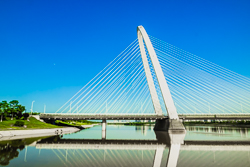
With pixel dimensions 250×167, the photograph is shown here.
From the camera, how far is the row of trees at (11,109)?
53.5m

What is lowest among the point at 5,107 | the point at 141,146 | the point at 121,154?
the point at 121,154

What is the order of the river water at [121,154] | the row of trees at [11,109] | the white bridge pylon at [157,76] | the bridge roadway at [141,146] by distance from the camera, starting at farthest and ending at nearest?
the row of trees at [11,109] → the white bridge pylon at [157,76] → the bridge roadway at [141,146] → the river water at [121,154]

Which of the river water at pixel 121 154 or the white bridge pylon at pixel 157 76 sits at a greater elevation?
the white bridge pylon at pixel 157 76

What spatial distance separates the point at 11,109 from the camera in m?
55.1

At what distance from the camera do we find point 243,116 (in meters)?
48.3

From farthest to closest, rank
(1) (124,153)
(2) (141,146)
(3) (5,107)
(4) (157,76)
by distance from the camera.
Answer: (3) (5,107)
(4) (157,76)
(2) (141,146)
(1) (124,153)

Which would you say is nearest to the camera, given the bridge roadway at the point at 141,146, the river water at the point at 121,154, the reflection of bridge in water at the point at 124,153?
the river water at the point at 121,154

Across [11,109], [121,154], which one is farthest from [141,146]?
[11,109]

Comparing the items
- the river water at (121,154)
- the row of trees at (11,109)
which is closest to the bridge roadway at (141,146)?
the river water at (121,154)

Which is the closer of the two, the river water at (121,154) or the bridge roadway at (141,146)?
the river water at (121,154)

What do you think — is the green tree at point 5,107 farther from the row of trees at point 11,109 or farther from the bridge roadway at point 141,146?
the bridge roadway at point 141,146

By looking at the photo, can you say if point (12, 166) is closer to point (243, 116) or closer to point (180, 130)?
point (180, 130)

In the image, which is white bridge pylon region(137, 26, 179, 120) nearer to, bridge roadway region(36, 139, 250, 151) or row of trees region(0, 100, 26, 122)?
bridge roadway region(36, 139, 250, 151)

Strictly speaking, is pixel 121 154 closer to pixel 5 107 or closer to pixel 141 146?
pixel 141 146
